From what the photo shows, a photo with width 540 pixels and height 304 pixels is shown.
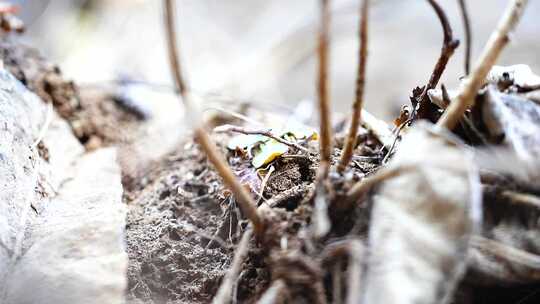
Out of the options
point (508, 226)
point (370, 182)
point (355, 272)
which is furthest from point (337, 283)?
point (508, 226)

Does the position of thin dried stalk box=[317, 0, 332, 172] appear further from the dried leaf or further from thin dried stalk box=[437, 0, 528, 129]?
the dried leaf

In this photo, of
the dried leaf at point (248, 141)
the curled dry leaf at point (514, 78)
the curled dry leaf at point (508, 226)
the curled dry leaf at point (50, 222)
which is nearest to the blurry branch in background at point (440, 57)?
the curled dry leaf at point (514, 78)

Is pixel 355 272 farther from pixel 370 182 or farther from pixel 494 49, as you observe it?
pixel 494 49

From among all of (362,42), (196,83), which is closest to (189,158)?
(362,42)

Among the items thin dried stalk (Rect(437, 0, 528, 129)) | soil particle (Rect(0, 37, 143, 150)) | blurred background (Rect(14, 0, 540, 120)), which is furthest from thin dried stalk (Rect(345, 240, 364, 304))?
blurred background (Rect(14, 0, 540, 120))

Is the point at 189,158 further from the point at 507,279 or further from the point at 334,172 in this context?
the point at 507,279
